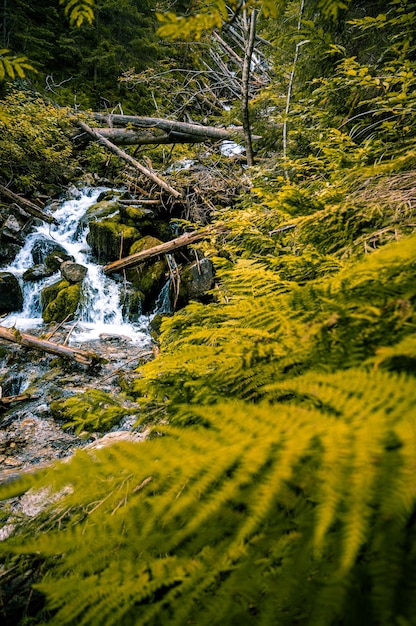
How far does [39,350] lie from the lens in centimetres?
682

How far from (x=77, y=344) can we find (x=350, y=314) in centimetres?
732

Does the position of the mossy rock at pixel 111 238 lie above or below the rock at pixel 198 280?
above

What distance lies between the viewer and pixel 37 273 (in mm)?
9039

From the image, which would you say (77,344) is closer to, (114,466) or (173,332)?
(173,332)

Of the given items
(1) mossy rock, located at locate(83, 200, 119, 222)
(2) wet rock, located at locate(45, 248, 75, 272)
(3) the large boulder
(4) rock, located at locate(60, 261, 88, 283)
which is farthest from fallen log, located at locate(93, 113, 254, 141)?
(4) rock, located at locate(60, 261, 88, 283)

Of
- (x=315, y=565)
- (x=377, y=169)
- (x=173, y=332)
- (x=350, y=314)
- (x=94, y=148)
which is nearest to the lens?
(x=315, y=565)

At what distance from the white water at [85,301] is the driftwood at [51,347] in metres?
0.79

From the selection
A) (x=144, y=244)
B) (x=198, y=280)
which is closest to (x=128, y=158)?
(x=144, y=244)

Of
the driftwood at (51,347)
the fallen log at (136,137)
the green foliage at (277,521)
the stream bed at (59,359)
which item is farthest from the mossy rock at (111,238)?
the green foliage at (277,521)

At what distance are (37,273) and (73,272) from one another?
119cm

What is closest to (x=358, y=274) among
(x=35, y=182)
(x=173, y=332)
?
(x=173, y=332)

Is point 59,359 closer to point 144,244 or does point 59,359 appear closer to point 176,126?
point 144,244

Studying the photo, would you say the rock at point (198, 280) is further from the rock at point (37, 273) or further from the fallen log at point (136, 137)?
the fallen log at point (136, 137)

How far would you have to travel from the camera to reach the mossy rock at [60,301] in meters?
8.12
